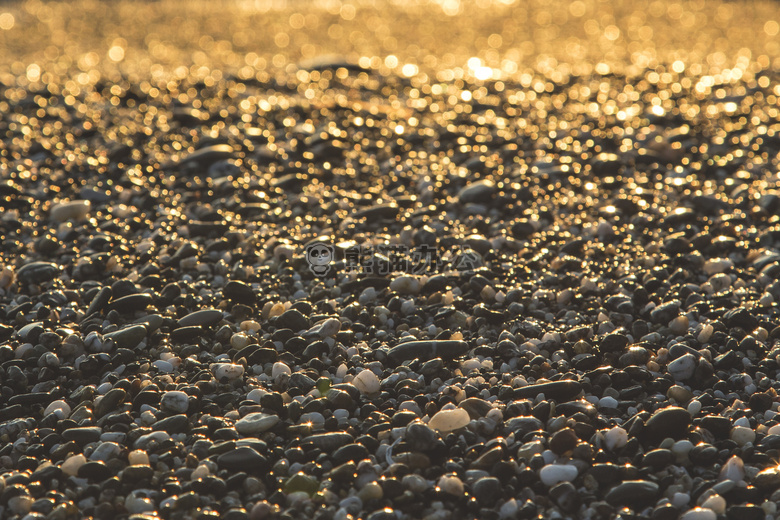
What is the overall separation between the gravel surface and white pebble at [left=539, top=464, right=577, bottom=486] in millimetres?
13

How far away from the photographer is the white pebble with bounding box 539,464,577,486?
327cm

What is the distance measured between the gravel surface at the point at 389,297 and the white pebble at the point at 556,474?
1 centimetres

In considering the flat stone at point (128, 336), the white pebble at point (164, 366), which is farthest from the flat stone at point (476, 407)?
the flat stone at point (128, 336)

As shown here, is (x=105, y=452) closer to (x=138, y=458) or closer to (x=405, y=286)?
(x=138, y=458)

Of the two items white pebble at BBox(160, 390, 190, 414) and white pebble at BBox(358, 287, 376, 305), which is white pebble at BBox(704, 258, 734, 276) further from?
white pebble at BBox(160, 390, 190, 414)

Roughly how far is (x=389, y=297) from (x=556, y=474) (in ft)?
6.22

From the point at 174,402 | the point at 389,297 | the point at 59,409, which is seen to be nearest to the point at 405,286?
the point at 389,297

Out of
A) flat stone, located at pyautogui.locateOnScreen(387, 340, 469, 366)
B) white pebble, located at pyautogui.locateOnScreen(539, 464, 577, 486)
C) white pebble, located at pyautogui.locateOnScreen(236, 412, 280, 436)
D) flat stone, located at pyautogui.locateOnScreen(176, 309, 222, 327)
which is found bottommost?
white pebble, located at pyautogui.locateOnScreen(539, 464, 577, 486)

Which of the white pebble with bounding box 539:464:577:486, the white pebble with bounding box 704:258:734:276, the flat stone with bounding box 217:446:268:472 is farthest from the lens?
the white pebble with bounding box 704:258:734:276

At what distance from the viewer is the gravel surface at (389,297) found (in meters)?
3.33

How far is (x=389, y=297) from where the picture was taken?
488 centimetres

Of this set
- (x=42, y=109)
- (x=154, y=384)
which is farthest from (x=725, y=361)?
(x=42, y=109)

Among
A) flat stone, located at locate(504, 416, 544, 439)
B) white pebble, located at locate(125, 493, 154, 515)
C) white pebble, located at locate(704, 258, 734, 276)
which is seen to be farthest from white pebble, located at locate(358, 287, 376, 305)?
white pebble, located at locate(704, 258, 734, 276)

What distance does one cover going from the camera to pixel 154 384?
3924 mm
